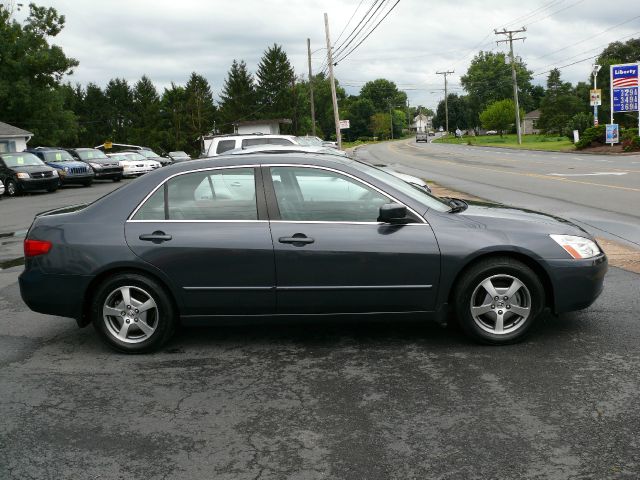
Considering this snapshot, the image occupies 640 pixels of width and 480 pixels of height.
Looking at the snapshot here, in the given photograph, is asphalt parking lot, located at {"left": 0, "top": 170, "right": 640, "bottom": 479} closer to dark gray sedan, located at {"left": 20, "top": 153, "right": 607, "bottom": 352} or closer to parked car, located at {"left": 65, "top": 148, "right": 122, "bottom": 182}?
dark gray sedan, located at {"left": 20, "top": 153, "right": 607, "bottom": 352}

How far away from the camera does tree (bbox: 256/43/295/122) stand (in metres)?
108

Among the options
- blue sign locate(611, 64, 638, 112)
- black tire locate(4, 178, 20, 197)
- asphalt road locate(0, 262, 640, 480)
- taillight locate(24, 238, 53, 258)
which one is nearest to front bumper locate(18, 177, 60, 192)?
black tire locate(4, 178, 20, 197)

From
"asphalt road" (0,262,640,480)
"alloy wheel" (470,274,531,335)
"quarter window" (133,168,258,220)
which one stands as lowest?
"asphalt road" (0,262,640,480)

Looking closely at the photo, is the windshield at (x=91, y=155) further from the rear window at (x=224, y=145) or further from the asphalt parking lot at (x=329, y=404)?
the asphalt parking lot at (x=329, y=404)

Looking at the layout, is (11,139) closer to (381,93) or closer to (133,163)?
(133,163)

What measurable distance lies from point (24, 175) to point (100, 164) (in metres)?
6.30

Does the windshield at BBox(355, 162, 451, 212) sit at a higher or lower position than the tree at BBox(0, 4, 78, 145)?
lower

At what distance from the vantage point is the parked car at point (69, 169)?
95.9 feet

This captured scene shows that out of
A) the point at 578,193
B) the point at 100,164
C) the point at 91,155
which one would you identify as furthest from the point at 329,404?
the point at 91,155

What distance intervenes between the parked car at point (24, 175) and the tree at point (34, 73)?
114 feet

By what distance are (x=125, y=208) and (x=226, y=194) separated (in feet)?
2.58

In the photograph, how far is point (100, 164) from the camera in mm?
32500

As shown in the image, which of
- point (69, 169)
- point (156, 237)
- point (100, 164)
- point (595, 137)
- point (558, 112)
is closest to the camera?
point (156, 237)

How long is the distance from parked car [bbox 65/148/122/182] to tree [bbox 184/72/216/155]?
67.4m
